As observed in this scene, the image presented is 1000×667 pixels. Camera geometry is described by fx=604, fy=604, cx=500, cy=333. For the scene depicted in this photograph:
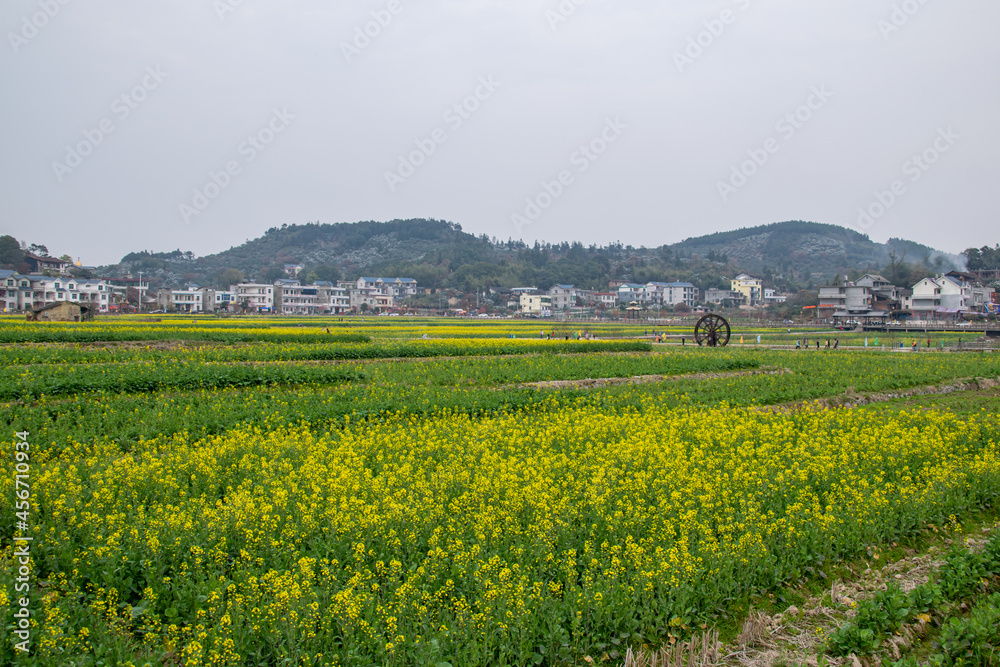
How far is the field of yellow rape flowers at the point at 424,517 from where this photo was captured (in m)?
5.45

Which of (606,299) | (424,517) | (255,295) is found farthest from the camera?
(606,299)

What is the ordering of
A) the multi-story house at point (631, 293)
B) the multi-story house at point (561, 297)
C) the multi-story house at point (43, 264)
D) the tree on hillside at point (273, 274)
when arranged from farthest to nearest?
the tree on hillside at point (273, 274) < the multi-story house at point (631, 293) < the multi-story house at point (561, 297) < the multi-story house at point (43, 264)

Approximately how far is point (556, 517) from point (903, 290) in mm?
107230

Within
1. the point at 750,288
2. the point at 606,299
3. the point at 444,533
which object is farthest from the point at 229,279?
the point at 444,533

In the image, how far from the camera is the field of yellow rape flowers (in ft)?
17.9

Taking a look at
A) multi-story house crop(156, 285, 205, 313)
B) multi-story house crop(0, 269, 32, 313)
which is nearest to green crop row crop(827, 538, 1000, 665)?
multi-story house crop(0, 269, 32, 313)

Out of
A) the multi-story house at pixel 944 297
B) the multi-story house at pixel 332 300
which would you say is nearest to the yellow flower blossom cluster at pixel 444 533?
the multi-story house at pixel 944 297

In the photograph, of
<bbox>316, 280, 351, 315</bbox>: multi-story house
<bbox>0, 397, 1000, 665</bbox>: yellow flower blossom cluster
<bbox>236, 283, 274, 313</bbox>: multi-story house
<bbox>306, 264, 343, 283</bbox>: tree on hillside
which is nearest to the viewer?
<bbox>0, 397, 1000, 665</bbox>: yellow flower blossom cluster

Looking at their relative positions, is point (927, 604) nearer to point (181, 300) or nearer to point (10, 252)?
point (181, 300)

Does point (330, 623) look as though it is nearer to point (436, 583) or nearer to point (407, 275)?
point (436, 583)

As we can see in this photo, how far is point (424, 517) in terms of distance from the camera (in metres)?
7.61

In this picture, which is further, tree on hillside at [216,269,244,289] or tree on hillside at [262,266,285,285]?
tree on hillside at [262,266,285,285]

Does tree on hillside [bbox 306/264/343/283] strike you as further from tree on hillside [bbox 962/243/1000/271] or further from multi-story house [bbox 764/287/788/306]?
tree on hillside [bbox 962/243/1000/271]

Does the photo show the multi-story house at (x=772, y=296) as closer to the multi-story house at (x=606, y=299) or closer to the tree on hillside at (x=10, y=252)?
the multi-story house at (x=606, y=299)
